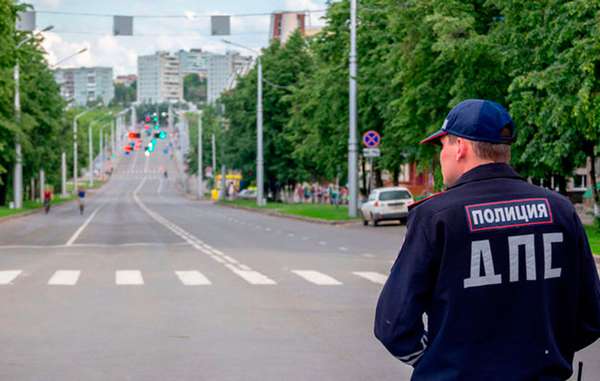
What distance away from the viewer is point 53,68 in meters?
82.2

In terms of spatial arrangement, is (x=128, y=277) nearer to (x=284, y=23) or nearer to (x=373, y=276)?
(x=373, y=276)

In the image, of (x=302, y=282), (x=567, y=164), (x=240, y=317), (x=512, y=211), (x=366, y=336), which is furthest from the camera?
(x=567, y=164)

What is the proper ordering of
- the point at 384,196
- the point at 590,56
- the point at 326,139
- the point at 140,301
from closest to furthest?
the point at 140,301 < the point at 590,56 < the point at 384,196 < the point at 326,139

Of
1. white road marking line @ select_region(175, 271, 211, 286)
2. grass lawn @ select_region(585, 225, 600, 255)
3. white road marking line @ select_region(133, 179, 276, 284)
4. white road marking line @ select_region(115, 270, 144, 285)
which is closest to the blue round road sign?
white road marking line @ select_region(133, 179, 276, 284)

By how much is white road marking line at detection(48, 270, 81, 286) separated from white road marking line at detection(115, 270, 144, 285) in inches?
25.6

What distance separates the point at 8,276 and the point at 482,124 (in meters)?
16.3

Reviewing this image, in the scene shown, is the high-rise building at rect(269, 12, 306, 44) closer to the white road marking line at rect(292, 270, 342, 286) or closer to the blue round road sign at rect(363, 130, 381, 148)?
the blue round road sign at rect(363, 130, 381, 148)

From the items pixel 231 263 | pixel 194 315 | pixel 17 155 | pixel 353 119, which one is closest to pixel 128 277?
pixel 231 263

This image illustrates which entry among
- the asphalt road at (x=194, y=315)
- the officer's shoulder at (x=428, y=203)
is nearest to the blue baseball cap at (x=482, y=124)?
the officer's shoulder at (x=428, y=203)

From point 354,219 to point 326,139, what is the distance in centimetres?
1078

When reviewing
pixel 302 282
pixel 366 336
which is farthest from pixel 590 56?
pixel 366 336

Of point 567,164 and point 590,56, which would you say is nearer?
point 590,56

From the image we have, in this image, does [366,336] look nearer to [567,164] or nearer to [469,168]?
[469,168]

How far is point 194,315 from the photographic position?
13516mm
